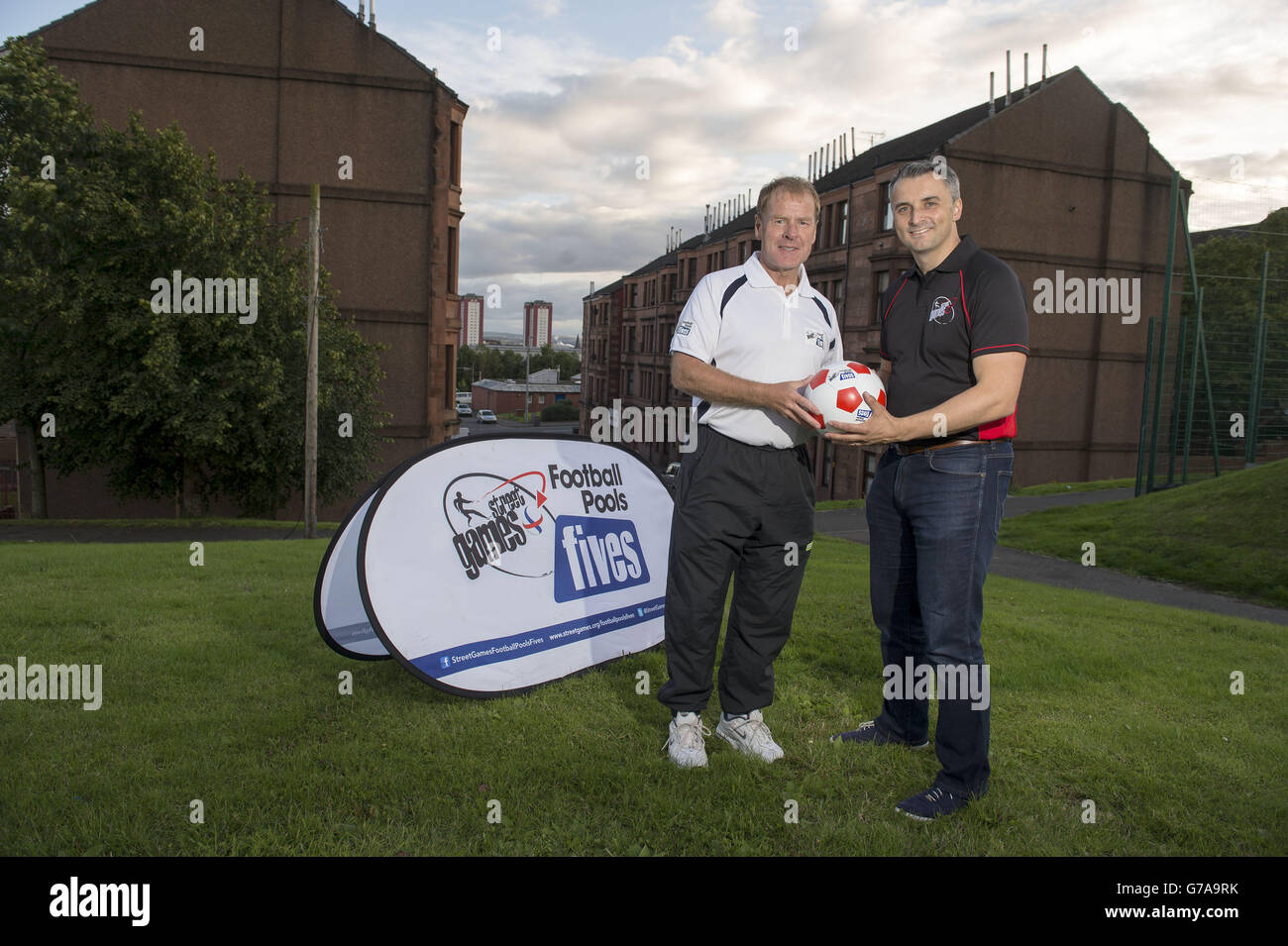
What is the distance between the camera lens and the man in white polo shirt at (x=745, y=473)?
401 centimetres

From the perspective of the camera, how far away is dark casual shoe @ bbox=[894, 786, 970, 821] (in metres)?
3.55

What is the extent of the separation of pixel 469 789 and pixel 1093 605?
8303mm

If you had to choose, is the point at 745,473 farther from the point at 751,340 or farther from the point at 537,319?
the point at 537,319

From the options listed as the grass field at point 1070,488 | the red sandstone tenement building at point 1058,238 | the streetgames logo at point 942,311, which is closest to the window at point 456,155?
the red sandstone tenement building at point 1058,238

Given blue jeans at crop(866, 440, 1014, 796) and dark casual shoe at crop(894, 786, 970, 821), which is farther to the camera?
blue jeans at crop(866, 440, 1014, 796)

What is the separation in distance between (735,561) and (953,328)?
1.50m

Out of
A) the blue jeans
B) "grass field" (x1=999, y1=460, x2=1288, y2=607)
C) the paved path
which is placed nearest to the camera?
the blue jeans

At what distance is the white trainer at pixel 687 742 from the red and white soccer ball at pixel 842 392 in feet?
5.24

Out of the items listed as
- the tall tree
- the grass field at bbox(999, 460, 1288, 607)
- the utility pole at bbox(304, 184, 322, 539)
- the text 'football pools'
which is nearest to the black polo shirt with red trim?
the text 'football pools'

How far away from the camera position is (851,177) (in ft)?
138

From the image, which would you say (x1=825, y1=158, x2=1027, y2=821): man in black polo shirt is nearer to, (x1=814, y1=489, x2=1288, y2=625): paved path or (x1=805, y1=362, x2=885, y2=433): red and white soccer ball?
(x1=805, y1=362, x2=885, y2=433): red and white soccer ball

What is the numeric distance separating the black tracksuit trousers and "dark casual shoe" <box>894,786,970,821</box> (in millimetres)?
871

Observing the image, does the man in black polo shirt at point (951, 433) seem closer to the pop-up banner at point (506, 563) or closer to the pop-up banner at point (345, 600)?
the pop-up banner at point (506, 563)
